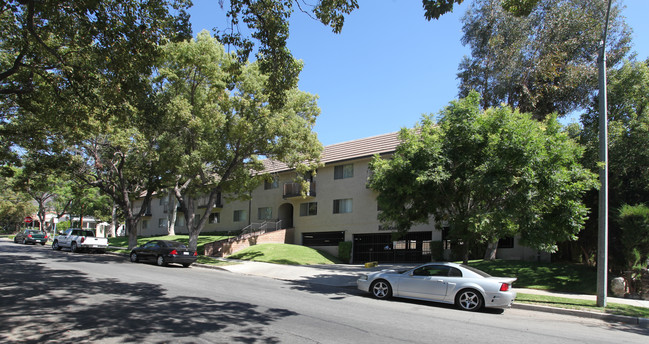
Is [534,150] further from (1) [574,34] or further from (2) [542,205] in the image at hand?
(1) [574,34]

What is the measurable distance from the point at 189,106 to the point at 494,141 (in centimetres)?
1623

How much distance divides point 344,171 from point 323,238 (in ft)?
18.9

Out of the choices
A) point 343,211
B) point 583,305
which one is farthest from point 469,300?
point 343,211

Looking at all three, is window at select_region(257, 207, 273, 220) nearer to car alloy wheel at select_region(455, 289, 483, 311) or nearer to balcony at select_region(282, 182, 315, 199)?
balcony at select_region(282, 182, 315, 199)

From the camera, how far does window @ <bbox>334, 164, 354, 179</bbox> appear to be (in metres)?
29.9

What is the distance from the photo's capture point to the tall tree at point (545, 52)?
66.6 ft

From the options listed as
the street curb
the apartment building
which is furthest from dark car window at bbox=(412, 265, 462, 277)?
the apartment building

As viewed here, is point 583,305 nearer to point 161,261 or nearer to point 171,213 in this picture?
point 161,261

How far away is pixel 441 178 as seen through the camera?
1325 cm

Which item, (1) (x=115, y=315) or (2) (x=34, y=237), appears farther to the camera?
(2) (x=34, y=237)

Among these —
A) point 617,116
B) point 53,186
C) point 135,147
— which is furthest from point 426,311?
point 53,186

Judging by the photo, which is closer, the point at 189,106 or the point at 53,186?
the point at 189,106

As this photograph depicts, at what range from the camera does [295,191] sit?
3206cm

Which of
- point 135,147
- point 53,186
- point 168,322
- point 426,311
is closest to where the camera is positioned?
point 168,322
